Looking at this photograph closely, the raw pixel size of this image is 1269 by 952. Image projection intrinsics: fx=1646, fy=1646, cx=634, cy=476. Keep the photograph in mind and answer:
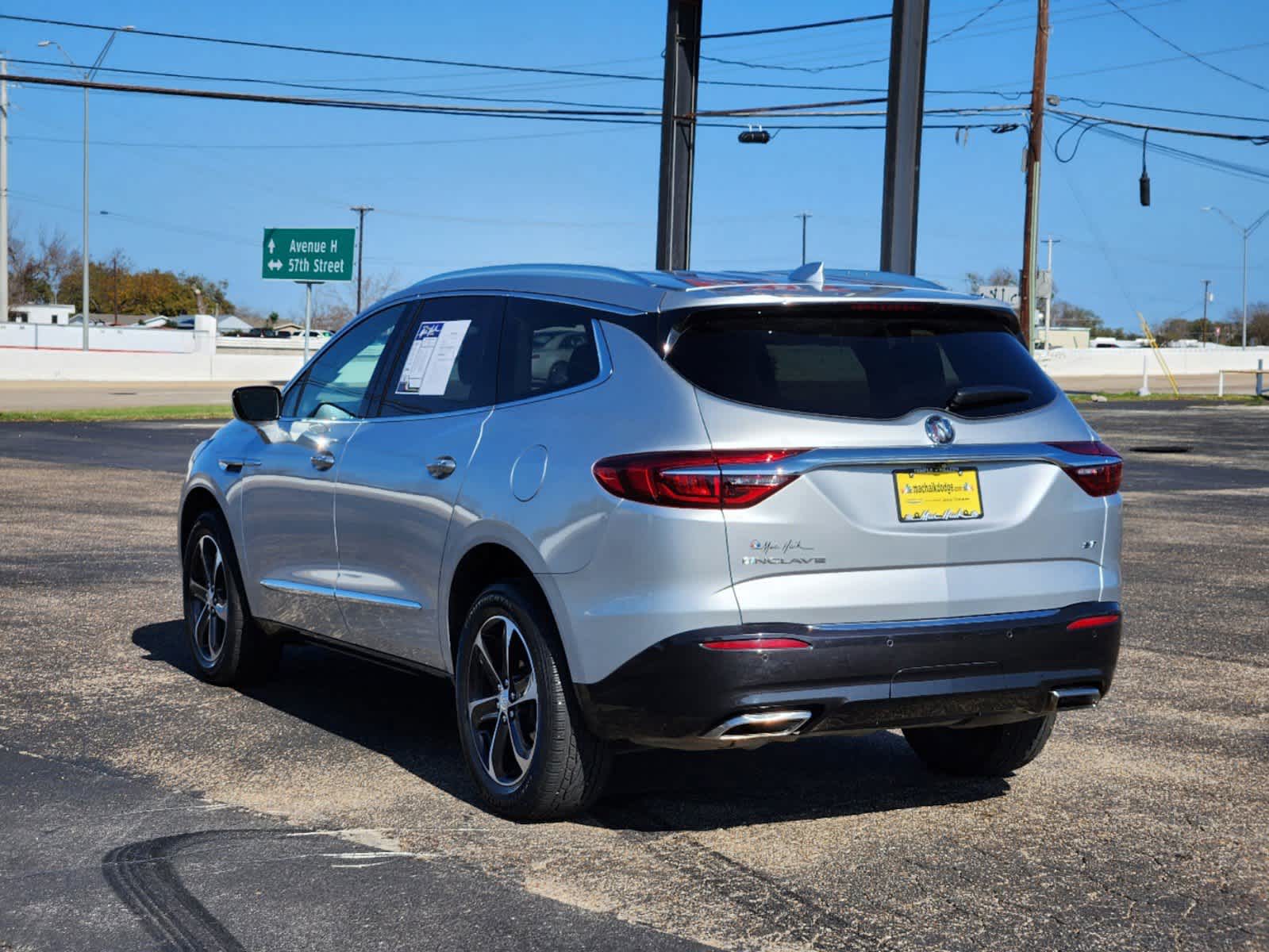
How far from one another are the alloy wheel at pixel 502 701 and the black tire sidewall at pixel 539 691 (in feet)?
0.10

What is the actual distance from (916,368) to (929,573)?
66 centimetres

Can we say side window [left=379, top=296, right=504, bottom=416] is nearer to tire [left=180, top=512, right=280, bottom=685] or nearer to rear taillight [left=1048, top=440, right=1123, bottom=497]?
tire [left=180, top=512, right=280, bottom=685]

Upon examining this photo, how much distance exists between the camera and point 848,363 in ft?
16.4

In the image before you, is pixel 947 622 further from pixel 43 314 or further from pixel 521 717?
pixel 43 314

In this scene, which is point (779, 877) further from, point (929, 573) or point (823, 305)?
point (823, 305)

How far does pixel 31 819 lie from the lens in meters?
5.30

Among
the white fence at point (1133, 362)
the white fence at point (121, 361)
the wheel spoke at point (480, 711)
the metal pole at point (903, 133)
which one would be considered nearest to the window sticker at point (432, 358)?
the wheel spoke at point (480, 711)

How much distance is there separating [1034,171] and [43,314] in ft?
281

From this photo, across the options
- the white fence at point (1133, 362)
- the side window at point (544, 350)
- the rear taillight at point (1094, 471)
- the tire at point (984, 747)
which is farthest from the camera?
the white fence at point (1133, 362)

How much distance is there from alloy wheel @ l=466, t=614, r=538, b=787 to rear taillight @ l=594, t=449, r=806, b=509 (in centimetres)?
81

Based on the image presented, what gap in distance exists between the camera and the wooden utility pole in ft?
136

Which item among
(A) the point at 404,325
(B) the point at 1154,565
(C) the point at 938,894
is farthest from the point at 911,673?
(B) the point at 1154,565

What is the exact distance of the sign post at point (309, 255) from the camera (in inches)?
1944

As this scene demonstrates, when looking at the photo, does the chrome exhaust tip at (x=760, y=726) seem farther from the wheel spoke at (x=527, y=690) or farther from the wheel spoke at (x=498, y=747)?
the wheel spoke at (x=498, y=747)
